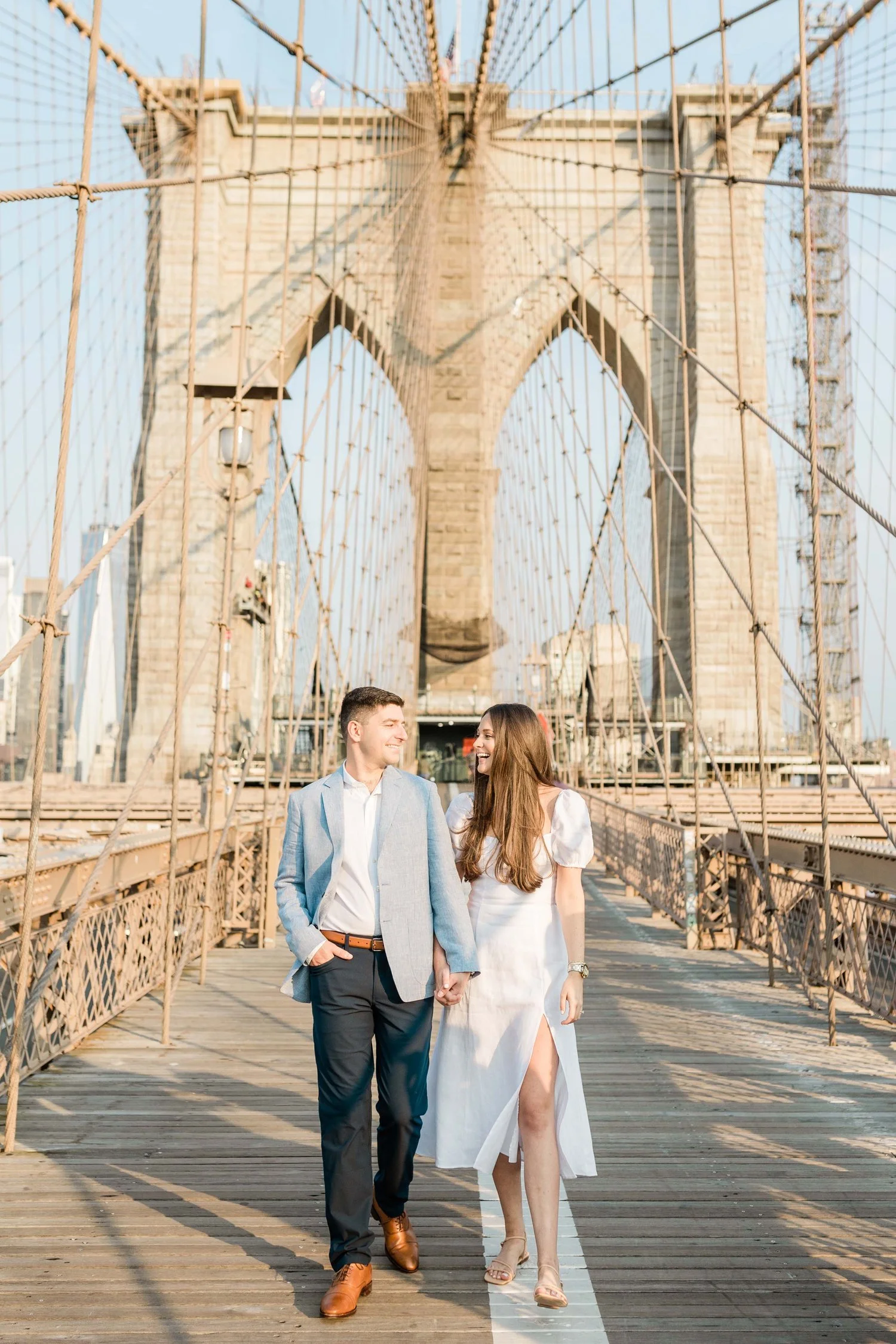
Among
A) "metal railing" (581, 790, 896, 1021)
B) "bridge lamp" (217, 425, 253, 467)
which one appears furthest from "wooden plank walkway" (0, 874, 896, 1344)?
"bridge lamp" (217, 425, 253, 467)

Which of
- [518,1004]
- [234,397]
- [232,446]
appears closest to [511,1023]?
[518,1004]

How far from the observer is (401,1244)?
2279 millimetres

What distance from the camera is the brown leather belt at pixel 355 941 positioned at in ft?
7.43

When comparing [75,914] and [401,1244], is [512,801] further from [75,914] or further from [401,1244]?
[75,914]

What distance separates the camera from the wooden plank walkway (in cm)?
205

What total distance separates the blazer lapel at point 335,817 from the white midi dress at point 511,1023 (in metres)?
0.29

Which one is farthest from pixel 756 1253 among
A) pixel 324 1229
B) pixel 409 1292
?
pixel 324 1229

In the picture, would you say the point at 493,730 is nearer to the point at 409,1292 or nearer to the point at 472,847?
the point at 472,847

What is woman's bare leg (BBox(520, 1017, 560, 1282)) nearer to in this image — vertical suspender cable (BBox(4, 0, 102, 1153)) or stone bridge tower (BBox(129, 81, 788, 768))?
vertical suspender cable (BBox(4, 0, 102, 1153))

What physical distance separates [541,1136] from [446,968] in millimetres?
341

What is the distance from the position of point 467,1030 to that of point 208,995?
10.5 ft

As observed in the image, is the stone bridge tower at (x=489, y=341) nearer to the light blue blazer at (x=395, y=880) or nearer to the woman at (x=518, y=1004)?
the light blue blazer at (x=395, y=880)

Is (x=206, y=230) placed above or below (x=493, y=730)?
above

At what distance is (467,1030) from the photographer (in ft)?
7.43
